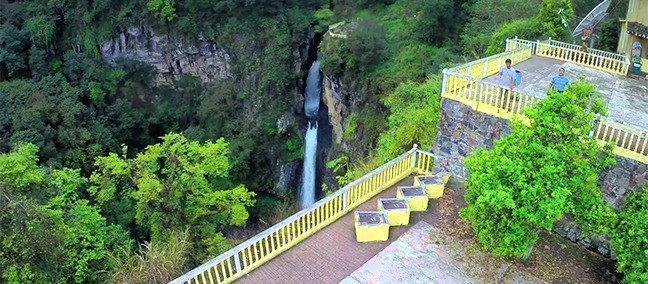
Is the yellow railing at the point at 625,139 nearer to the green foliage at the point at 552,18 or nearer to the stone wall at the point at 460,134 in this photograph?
the stone wall at the point at 460,134

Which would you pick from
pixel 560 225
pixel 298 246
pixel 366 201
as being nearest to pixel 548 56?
pixel 560 225

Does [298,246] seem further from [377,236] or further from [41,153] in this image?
[41,153]

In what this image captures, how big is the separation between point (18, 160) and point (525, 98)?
518 inches

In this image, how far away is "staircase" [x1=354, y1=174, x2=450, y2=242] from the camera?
9555 mm

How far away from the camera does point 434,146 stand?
1182 centimetres

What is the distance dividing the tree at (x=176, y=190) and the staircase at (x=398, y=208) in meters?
7.16

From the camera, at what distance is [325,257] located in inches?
361

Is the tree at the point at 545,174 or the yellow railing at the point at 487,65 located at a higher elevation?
the yellow railing at the point at 487,65

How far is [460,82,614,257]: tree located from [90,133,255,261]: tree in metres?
9.95

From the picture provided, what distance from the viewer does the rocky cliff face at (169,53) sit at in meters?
33.2

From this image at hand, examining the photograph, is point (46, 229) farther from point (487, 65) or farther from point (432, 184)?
point (487, 65)

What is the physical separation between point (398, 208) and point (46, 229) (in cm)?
908

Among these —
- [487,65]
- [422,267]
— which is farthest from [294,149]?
[422,267]

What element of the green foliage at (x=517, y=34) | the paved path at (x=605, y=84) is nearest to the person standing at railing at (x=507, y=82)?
Answer: the paved path at (x=605, y=84)
